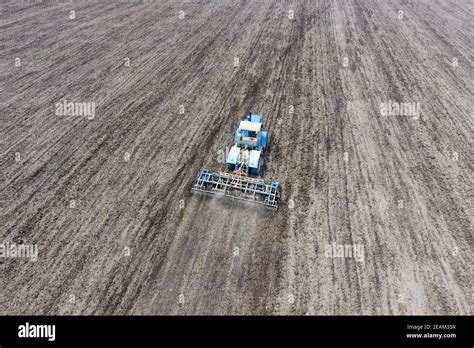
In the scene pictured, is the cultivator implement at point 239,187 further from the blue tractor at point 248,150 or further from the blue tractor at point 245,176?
the blue tractor at point 248,150

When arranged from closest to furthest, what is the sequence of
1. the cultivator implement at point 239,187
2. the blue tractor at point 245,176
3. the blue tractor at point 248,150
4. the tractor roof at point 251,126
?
the cultivator implement at point 239,187 → the blue tractor at point 245,176 → the blue tractor at point 248,150 → the tractor roof at point 251,126

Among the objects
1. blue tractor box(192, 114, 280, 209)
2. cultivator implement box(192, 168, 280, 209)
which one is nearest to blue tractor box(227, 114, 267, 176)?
blue tractor box(192, 114, 280, 209)

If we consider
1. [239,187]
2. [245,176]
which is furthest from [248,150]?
[239,187]

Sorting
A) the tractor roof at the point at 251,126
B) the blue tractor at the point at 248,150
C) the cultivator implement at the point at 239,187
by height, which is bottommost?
the cultivator implement at the point at 239,187

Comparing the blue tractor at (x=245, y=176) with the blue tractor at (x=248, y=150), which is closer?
the blue tractor at (x=245, y=176)

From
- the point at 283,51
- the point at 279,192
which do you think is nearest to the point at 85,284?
the point at 279,192

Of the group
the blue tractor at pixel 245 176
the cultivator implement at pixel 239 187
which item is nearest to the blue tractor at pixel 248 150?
the blue tractor at pixel 245 176

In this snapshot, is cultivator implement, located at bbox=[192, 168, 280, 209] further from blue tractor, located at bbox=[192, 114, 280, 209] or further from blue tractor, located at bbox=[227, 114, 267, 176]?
blue tractor, located at bbox=[227, 114, 267, 176]
